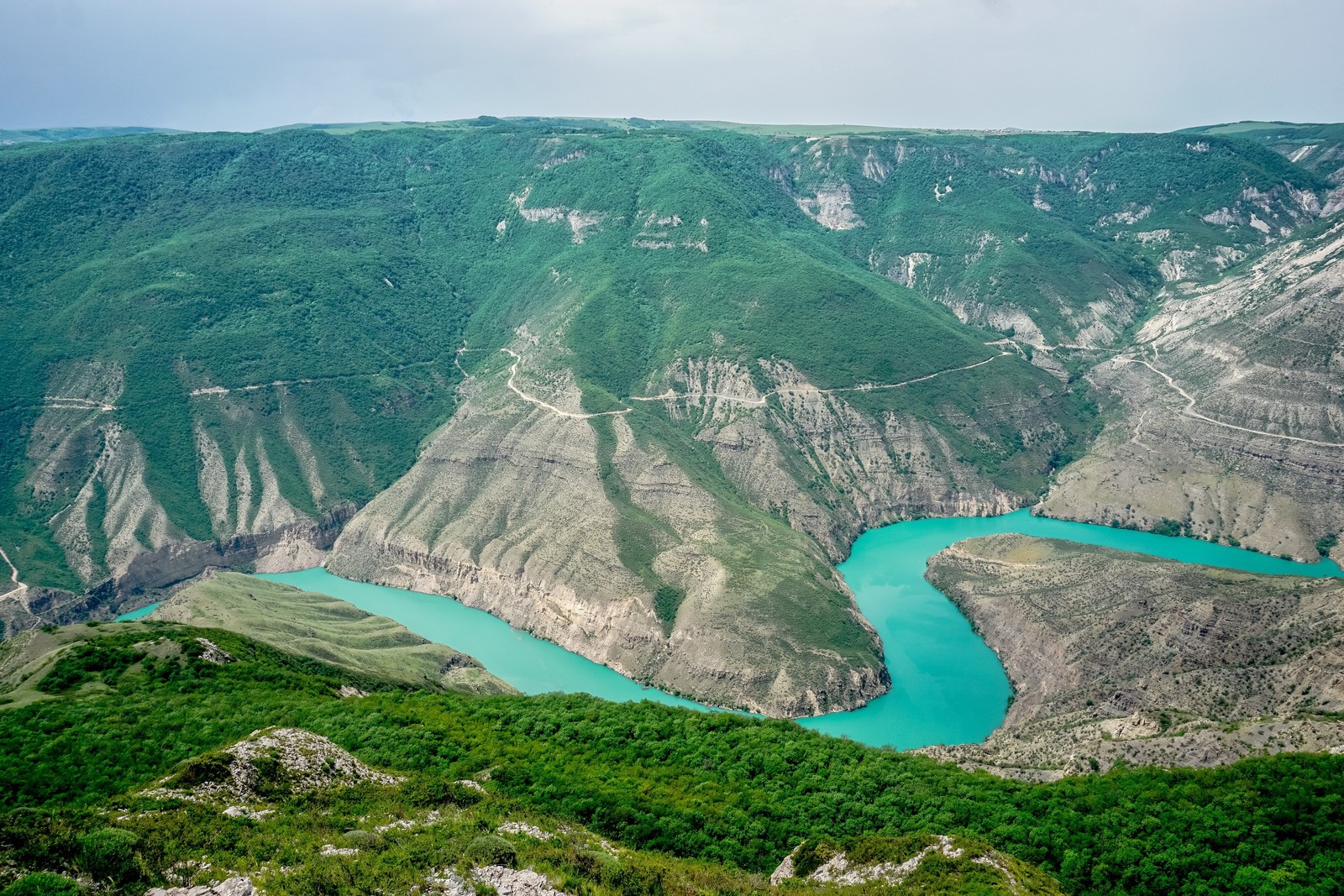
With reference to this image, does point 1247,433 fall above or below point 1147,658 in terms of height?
above

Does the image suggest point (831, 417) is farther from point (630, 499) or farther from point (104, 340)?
point (104, 340)

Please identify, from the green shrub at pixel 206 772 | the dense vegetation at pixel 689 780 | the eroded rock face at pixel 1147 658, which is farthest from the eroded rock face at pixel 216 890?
the eroded rock face at pixel 1147 658

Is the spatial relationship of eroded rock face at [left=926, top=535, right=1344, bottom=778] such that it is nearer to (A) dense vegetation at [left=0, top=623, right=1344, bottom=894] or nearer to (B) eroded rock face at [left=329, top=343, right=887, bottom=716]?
(A) dense vegetation at [left=0, top=623, right=1344, bottom=894]

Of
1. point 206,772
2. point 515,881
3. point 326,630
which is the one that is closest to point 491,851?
point 515,881

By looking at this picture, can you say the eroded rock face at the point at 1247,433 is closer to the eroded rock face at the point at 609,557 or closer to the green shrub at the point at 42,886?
the eroded rock face at the point at 609,557

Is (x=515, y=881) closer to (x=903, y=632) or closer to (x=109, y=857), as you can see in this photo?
(x=109, y=857)

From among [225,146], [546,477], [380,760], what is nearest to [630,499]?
[546,477]
